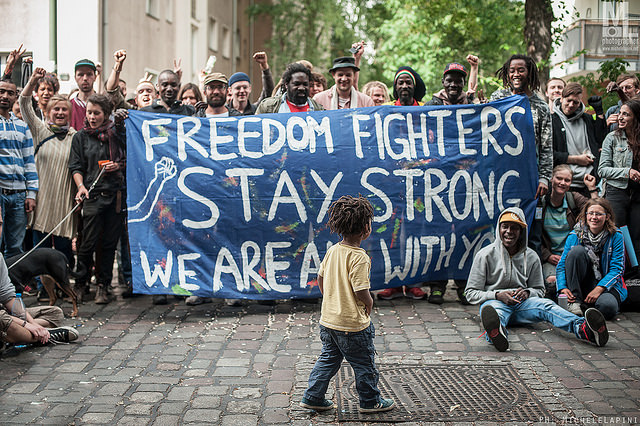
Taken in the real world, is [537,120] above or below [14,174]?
above

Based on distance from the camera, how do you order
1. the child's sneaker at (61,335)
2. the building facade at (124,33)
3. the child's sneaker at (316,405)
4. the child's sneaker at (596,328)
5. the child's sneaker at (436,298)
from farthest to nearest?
the building facade at (124,33)
the child's sneaker at (436,298)
the child's sneaker at (61,335)
the child's sneaker at (596,328)
the child's sneaker at (316,405)

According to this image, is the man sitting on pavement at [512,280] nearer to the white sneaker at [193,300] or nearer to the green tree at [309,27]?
the white sneaker at [193,300]

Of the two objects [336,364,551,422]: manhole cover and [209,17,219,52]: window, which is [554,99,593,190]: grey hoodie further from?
[209,17,219,52]: window

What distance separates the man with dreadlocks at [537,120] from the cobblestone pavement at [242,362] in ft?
3.90

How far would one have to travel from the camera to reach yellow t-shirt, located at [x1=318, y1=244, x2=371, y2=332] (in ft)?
15.3

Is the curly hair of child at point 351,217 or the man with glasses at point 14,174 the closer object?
the curly hair of child at point 351,217

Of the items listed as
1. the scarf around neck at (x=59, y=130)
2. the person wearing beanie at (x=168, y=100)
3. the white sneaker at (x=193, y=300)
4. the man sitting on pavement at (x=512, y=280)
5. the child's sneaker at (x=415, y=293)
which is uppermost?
the person wearing beanie at (x=168, y=100)

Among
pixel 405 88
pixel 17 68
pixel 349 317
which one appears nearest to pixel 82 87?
pixel 405 88

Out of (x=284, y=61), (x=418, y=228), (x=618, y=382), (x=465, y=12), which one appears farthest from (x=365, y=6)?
(x=618, y=382)

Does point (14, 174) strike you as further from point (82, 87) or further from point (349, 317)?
point (349, 317)

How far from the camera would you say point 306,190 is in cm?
751

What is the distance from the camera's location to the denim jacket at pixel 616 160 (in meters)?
7.80

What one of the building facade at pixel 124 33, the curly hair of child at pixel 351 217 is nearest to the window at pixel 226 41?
the building facade at pixel 124 33

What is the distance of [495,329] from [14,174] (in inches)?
192
